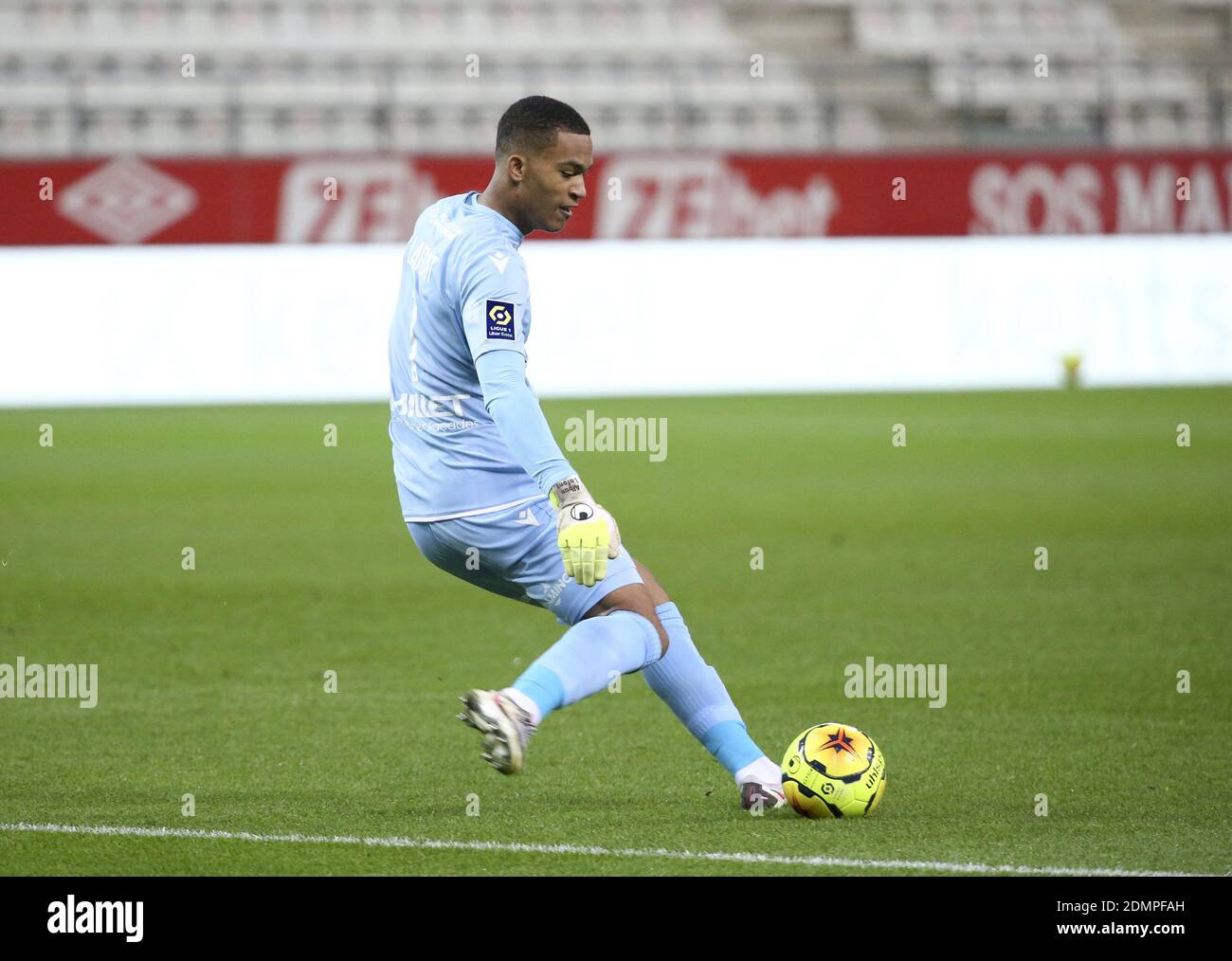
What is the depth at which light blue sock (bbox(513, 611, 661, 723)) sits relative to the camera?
4820 millimetres

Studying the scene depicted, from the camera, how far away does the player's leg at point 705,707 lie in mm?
5590

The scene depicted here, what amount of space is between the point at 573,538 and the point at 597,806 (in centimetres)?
133

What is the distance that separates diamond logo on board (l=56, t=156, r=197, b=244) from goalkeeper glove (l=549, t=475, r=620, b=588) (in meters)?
18.3

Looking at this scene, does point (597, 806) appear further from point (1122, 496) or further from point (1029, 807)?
point (1122, 496)

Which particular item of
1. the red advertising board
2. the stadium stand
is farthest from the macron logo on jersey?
the stadium stand

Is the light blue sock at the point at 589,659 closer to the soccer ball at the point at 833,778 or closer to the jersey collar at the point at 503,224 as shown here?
the soccer ball at the point at 833,778

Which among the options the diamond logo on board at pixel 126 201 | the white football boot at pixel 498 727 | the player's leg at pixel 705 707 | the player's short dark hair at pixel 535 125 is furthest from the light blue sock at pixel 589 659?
the diamond logo on board at pixel 126 201

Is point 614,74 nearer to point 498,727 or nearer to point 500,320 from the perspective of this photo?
point 500,320

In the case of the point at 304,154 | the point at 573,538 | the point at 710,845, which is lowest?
the point at 710,845

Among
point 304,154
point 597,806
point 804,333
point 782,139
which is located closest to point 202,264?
point 304,154

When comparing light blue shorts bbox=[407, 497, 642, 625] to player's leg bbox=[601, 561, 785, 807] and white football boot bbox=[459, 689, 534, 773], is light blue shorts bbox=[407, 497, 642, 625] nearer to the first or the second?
player's leg bbox=[601, 561, 785, 807]

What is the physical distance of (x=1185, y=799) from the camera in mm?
5781

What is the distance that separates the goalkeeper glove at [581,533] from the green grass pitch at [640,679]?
798 millimetres

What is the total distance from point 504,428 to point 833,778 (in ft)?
5.02
